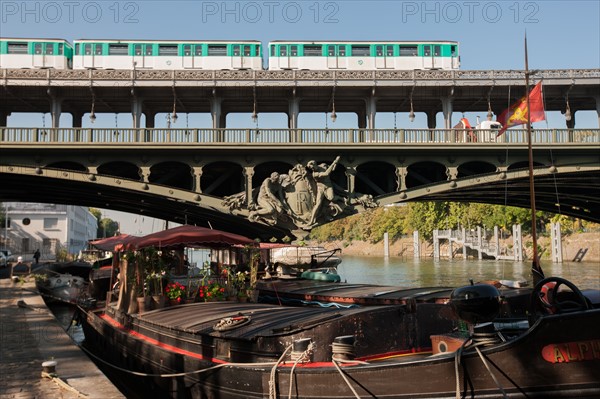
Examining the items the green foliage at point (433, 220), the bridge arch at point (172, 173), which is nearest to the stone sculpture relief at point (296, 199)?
the bridge arch at point (172, 173)

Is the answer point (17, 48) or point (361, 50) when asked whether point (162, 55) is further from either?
point (361, 50)

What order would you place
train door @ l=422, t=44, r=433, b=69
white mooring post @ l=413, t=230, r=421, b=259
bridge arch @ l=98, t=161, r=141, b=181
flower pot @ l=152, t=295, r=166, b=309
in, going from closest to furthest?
1. flower pot @ l=152, t=295, r=166, b=309
2. bridge arch @ l=98, t=161, r=141, b=181
3. train door @ l=422, t=44, r=433, b=69
4. white mooring post @ l=413, t=230, r=421, b=259

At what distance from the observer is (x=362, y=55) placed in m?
33.7

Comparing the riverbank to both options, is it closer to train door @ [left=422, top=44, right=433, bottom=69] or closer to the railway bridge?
the railway bridge

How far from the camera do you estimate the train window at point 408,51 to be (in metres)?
33.7

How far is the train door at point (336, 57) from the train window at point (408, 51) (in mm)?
3324

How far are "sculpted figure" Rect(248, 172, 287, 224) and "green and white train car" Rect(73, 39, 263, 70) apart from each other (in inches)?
284

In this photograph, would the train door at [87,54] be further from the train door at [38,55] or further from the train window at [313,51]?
the train window at [313,51]

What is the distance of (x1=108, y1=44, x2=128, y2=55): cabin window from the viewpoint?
32719 mm

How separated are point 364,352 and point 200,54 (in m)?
27.6

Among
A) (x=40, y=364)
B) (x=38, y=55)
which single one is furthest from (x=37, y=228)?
(x=40, y=364)

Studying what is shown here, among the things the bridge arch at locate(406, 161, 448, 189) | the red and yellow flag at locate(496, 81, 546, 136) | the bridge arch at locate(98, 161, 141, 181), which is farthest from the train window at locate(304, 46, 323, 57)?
the bridge arch at locate(98, 161, 141, 181)

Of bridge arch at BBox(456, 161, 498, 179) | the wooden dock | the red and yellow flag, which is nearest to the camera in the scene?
the wooden dock

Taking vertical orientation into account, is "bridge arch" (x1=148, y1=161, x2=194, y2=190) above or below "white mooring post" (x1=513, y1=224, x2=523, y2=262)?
above
